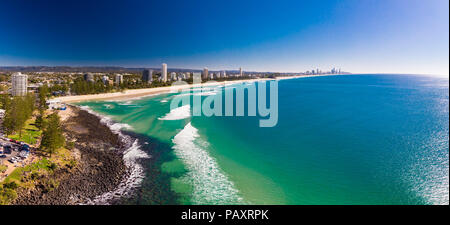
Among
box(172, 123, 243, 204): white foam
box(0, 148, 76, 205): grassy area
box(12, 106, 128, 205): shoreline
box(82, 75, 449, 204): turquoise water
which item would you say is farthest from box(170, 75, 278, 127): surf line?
box(0, 148, 76, 205): grassy area

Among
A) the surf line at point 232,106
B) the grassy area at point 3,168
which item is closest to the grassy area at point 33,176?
the grassy area at point 3,168

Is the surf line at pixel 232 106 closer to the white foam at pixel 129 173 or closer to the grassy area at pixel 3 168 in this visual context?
the white foam at pixel 129 173

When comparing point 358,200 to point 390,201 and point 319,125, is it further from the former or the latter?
point 319,125

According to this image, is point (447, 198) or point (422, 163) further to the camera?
point (422, 163)

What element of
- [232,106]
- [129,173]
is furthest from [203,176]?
Result: [232,106]
